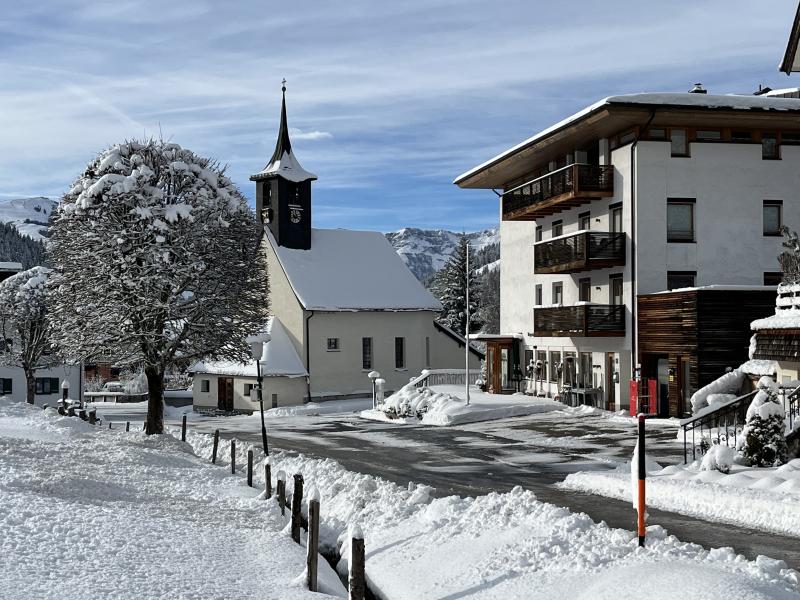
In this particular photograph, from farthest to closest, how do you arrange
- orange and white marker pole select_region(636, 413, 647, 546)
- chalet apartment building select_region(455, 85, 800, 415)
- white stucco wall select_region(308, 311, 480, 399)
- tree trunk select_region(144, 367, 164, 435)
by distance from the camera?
white stucco wall select_region(308, 311, 480, 399), chalet apartment building select_region(455, 85, 800, 415), tree trunk select_region(144, 367, 164, 435), orange and white marker pole select_region(636, 413, 647, 546)

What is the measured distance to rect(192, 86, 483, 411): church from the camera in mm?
50688

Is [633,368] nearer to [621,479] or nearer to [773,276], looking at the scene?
[773,276]

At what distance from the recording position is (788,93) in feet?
150

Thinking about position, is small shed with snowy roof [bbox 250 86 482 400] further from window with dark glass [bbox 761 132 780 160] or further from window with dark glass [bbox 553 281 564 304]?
window with dark glass [bbox 761 132 780 160]

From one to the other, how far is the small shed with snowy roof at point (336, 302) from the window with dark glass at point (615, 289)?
20.0 meters

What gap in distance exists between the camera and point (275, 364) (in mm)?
49500

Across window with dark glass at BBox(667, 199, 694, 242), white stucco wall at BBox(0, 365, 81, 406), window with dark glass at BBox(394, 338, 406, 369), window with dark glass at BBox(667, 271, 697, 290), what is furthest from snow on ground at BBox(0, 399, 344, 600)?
white stucco wall at BBox(0, 365, 81, 406)

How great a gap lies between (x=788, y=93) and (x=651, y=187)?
17.3 metres

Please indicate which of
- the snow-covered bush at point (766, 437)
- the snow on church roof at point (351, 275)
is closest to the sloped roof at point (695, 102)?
the snow-covered bush at point (766, 437)

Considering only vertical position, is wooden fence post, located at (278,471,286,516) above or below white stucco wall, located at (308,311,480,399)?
below

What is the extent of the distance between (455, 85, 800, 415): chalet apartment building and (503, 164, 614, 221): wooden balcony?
80 millimetres

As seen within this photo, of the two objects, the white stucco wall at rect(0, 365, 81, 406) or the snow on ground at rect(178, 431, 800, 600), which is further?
the white stucco wall at rect(0, 365, 81, 406)

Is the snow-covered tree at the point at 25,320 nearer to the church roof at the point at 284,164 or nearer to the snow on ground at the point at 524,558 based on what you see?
the church roof at the point at 284,164

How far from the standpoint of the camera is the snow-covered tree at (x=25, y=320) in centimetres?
5125
